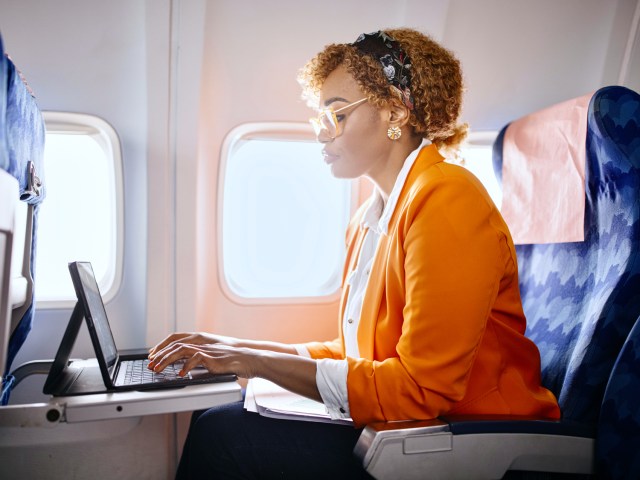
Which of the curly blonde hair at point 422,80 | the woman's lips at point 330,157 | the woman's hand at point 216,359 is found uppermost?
the curly blonde hair at point 422,80

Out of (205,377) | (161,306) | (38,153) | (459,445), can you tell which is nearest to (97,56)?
(38,153)

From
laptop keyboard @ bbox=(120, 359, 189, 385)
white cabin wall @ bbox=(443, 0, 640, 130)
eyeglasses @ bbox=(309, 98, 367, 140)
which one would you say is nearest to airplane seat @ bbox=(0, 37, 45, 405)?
laptop keyboard @ bbox=(120, 359, 189, 385)

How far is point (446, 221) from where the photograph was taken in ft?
4.30

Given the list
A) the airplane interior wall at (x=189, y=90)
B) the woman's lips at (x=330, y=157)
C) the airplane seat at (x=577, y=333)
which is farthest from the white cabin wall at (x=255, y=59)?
the airplane seat at (x=577, y=333)

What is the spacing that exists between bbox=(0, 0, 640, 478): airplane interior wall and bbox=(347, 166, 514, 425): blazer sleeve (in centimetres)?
104

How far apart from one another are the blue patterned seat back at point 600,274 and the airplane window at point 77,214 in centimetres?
154

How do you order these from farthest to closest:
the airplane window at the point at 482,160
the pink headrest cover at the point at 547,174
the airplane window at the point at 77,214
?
the airplane window at the point at 482,160, the airplane window at the point at 77,214, the pink headrest cover at the point at 547,174

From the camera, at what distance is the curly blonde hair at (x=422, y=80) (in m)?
1.60

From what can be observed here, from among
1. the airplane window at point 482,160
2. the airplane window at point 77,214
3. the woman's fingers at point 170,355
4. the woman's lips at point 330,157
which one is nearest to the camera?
the woman's fingers at point 170,355

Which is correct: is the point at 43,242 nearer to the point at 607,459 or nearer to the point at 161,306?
the point at 161,306

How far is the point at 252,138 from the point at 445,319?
124 cm

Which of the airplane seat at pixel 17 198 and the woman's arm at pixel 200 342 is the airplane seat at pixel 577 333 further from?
the airplane seat at pixel 17 198

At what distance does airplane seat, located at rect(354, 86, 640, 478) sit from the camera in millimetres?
1215

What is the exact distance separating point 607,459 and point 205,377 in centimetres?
95
